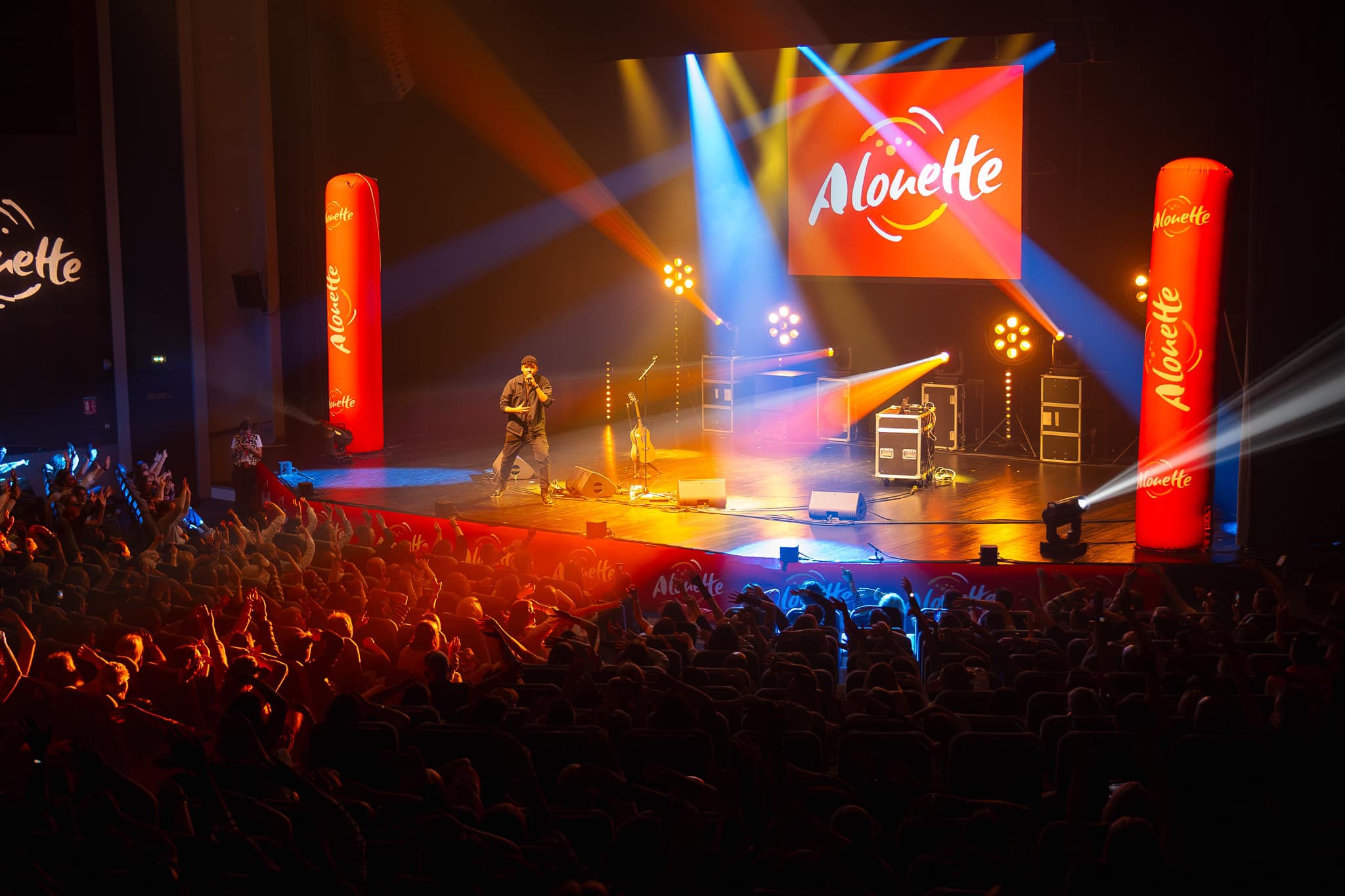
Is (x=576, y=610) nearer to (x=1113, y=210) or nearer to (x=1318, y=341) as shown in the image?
(x=1318, y=341)

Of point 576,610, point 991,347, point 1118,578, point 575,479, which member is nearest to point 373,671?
point 576,610

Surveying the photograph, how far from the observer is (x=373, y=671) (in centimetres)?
657

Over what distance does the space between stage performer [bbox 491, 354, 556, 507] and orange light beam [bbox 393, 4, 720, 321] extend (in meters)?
5.78

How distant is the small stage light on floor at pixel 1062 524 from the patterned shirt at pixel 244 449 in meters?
8.54

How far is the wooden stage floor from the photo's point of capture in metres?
11.8

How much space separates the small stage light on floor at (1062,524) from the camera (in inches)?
432

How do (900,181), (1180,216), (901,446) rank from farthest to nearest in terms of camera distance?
1. (900,181)
2. (901,446)
3. (1180,216)

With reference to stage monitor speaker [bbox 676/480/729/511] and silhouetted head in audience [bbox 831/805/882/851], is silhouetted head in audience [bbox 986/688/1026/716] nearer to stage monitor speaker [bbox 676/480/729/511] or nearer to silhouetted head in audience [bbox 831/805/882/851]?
silhouetted head in audience [bbox 831/805/882/851]

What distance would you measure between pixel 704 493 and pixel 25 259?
872 centimetres

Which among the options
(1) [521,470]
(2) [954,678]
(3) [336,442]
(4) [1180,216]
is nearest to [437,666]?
(2) [954,678]

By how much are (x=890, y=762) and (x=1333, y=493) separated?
315 inches

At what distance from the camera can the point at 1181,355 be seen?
1077 centimetres

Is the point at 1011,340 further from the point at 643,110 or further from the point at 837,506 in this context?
the point at 643,110

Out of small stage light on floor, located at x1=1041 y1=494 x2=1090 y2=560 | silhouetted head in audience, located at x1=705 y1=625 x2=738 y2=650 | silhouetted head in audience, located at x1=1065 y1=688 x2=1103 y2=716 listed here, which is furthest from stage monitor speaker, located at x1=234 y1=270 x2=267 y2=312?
silhouetted head in audience, located at x1=1065 y1=688 x2=1103 y2=716
